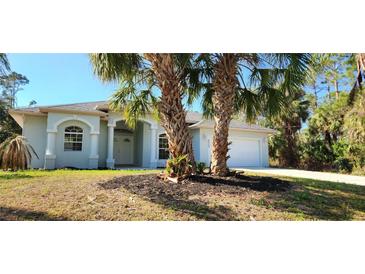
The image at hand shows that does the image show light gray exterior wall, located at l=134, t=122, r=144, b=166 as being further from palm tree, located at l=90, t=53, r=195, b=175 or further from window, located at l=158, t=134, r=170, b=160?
palm tree, located at l=90, t=53, r=195, b=175

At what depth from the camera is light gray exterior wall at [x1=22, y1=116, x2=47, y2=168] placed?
39.4ft

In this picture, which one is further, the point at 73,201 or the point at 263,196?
the point at 263,196

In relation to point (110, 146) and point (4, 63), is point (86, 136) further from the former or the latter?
point (4, 63)

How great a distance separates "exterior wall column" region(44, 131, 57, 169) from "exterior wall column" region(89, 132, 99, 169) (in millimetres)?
1801

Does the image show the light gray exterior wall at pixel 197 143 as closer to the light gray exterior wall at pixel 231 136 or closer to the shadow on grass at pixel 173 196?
the light gray exterior wall at pixel 231 136

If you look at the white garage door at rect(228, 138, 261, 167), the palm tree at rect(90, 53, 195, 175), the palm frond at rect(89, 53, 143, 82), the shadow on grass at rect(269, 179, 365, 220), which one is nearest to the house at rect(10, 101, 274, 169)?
the white garage door at rect(228, 138, 261, 167)

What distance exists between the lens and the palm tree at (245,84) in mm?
5949

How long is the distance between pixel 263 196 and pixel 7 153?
1082 cm

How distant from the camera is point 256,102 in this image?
7.20 metres
